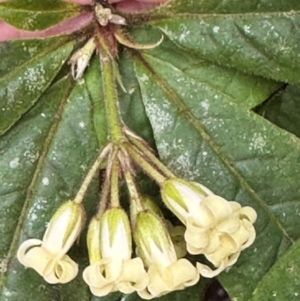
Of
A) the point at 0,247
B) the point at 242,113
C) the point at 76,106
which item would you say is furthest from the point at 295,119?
the point at 0,247

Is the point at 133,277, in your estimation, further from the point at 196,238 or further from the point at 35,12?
the point at 35,12

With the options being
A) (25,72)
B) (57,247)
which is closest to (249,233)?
(57,247)

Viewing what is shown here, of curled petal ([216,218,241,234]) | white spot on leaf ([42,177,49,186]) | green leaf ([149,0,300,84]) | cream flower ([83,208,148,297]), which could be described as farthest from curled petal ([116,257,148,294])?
green leaf ([149,0,300,84])

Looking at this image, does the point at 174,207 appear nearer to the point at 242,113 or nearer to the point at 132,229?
the point at 132,229

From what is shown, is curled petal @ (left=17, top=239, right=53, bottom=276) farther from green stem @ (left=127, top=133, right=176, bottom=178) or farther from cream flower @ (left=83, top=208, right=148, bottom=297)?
green stem @ (left=127, top=133, right=176, bottom=178)

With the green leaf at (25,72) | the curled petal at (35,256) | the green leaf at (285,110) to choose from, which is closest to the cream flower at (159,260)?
the curled petal at (35,256)
